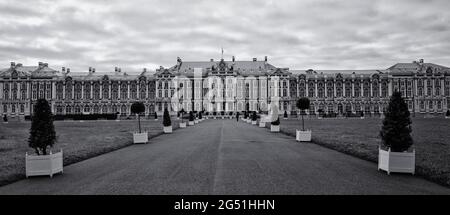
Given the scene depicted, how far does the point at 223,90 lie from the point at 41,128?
267 feet

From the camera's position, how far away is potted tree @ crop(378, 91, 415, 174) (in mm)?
10164

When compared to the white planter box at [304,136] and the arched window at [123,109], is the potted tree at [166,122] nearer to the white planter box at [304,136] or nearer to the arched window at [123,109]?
the white planter box at [304,136]

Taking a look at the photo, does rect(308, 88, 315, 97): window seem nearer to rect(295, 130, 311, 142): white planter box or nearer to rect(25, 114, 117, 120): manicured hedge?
rect(25, 114, 117, 120): manicured hedge

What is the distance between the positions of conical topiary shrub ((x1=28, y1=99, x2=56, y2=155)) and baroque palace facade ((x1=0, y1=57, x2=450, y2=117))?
258 feet

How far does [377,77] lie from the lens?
295 feet

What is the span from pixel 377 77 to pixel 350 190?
294ft

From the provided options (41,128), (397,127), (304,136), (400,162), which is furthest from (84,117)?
(400,162)

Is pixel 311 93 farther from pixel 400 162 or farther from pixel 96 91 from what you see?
pixel 400 162

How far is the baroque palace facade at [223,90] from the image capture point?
88438 mm

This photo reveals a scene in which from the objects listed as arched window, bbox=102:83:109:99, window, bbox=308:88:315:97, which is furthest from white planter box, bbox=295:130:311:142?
arched window, bbox=102:83:109:99

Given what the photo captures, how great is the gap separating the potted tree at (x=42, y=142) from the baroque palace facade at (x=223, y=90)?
7870 cm

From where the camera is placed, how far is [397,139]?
404 inches
